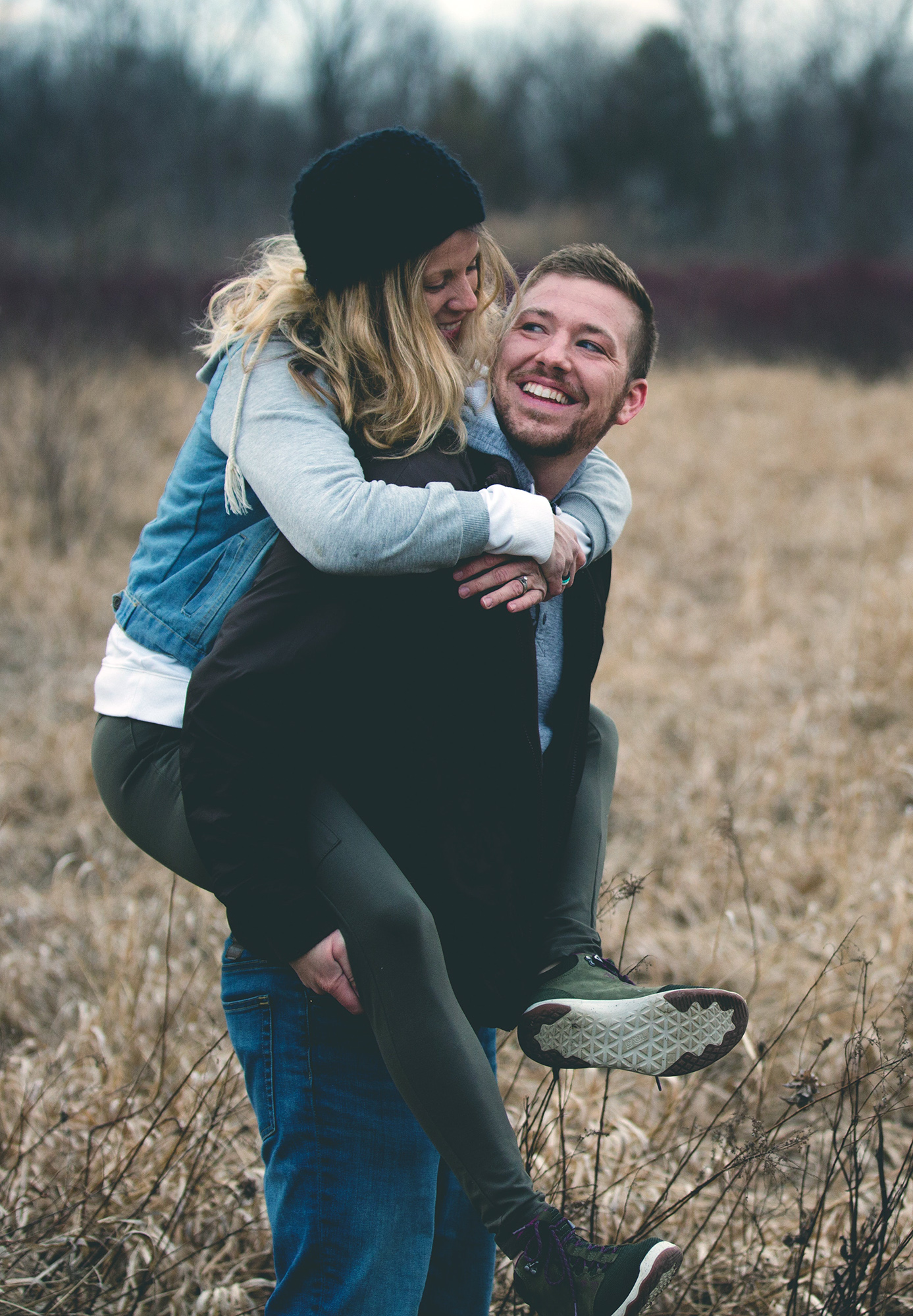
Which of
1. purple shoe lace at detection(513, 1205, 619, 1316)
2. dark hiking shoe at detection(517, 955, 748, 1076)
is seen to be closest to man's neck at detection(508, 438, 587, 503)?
dark hiking shoe at detection(517, 955, 748, 1076)

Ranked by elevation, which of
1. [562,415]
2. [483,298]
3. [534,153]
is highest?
[534,153]

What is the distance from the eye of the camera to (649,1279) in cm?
132

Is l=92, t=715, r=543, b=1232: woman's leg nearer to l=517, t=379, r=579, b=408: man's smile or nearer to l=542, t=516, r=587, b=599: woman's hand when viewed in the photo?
l=542, t=516, r=587, b=599: woman's hand

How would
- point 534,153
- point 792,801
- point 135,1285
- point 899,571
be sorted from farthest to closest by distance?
1. point 534,153
2. point 899,571
3. point 792,801
4. point 135,1285

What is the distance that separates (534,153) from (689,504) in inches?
1103

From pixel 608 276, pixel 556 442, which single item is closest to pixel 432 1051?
pixel 556 442

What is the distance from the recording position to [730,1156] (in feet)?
7.54

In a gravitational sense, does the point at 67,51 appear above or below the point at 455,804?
above

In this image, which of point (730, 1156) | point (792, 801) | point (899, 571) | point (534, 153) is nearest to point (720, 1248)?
point (730, 1156)

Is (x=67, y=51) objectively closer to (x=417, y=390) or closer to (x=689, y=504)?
(x=689, y=504)

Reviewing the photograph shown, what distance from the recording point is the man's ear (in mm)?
1870

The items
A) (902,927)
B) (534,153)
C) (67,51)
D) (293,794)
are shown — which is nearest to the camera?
(293,794)

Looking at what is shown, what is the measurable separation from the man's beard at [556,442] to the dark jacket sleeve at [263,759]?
0.46m

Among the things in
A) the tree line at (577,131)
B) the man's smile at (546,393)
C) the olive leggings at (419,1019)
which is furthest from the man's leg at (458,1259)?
the tree line at (577,131)
